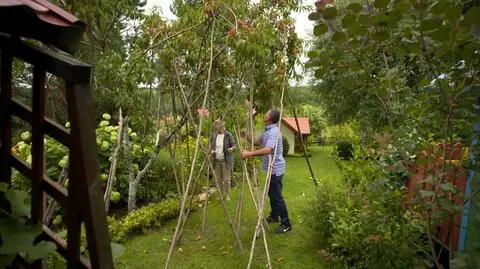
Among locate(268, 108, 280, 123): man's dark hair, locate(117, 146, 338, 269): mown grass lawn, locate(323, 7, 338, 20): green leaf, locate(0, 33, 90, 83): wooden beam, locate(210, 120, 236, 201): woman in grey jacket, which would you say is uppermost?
locate(323, 7, 338, 20): green leaf

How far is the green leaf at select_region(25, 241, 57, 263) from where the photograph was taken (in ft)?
3.35

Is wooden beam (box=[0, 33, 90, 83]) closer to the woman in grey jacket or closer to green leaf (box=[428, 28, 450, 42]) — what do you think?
green leaf (box=[428, 28, 450, 42])

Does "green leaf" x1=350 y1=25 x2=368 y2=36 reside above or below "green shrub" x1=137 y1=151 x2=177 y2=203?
above

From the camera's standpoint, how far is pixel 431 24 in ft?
4.62

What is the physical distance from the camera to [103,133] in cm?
723

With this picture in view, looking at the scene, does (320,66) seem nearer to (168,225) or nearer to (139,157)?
(168,225)

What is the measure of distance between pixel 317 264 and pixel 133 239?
2858mm

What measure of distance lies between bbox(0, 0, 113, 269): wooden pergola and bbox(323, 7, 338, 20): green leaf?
962 millimetres

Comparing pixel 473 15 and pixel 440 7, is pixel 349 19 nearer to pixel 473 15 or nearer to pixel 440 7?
pixel 440 7

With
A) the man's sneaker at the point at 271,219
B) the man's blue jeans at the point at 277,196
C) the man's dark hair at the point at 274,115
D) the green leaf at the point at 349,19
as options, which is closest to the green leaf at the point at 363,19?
the green leaf at the point at 349,19

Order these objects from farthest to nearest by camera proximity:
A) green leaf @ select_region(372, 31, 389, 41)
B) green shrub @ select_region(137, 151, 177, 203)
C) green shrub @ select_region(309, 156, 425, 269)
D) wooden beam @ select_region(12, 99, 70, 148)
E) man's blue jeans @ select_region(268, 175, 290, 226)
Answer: green shrub @ select_region(137, 151, 177, 203) → man's blue jeans @ select_region(268, 175, 290, 226) → green shrub @ select_region(309, 156, 425, 269) → green leaf @ select_region(372, 31, 389, 41) → wooden beam @ select_region(12, 99, 70, 148)

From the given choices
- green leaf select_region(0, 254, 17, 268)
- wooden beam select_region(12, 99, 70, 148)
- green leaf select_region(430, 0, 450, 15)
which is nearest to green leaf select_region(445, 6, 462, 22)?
green leaf select_region(430, 0, 450, 15)

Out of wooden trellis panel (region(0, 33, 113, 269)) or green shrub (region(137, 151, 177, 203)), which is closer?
wooden trellis panel (region(0, 33, 113, 269))

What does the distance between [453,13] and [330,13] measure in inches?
17.9
